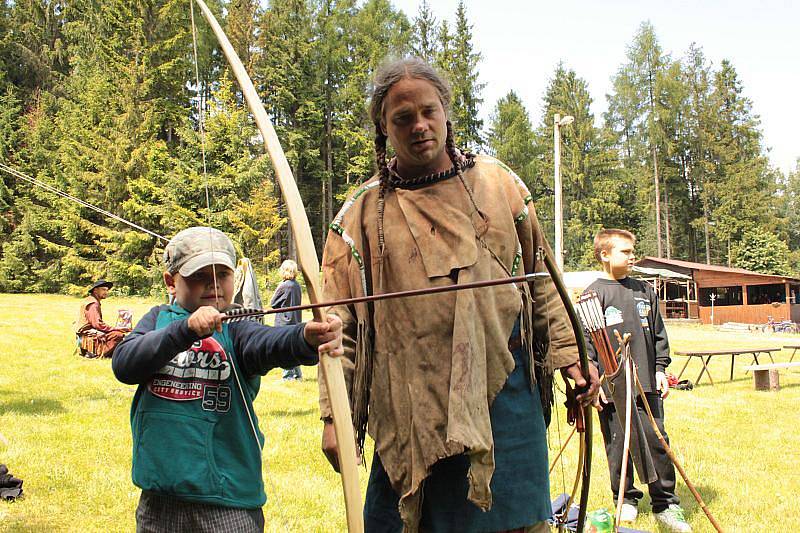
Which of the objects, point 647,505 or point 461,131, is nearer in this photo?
point 647,505

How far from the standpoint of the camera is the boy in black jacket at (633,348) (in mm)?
3750

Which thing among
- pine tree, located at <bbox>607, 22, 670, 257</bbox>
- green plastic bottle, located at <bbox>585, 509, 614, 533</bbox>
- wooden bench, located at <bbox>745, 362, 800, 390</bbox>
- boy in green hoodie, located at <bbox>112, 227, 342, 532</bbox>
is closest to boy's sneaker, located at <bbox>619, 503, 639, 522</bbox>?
green plastic bottle, located at <bbox>585, 509, 614, 533</bbox>

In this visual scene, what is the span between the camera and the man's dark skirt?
5.83ft

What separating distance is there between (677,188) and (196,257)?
49823 millimetres

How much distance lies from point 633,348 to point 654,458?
0.65m

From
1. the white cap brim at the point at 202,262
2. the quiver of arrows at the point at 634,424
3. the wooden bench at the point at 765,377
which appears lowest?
the wooden bench at the point at 765,377

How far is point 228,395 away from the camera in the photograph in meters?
1.97

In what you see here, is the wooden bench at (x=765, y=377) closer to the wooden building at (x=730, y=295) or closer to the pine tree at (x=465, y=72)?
the wooden building at (x=730, y=295)

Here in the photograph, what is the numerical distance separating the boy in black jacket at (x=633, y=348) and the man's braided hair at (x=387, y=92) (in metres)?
2.17

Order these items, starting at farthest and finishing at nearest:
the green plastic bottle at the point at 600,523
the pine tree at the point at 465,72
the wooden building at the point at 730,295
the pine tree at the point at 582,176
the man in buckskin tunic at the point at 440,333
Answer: the pine tree at the point at 582,176
the pine tree at the point at 465,72
the wooden building at the point at 730,295
the green plastic bottle at the point at 600,523
the man in buckskin tunic at the point at 440,333

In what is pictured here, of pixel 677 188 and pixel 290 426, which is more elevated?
pixel 677 188

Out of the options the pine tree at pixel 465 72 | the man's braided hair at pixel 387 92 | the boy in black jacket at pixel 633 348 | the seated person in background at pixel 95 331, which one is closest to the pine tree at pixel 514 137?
the pine tree at pixel 465 72

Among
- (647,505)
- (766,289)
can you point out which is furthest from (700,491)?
(766,289)

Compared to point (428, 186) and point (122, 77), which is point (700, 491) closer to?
point (428, 186)
